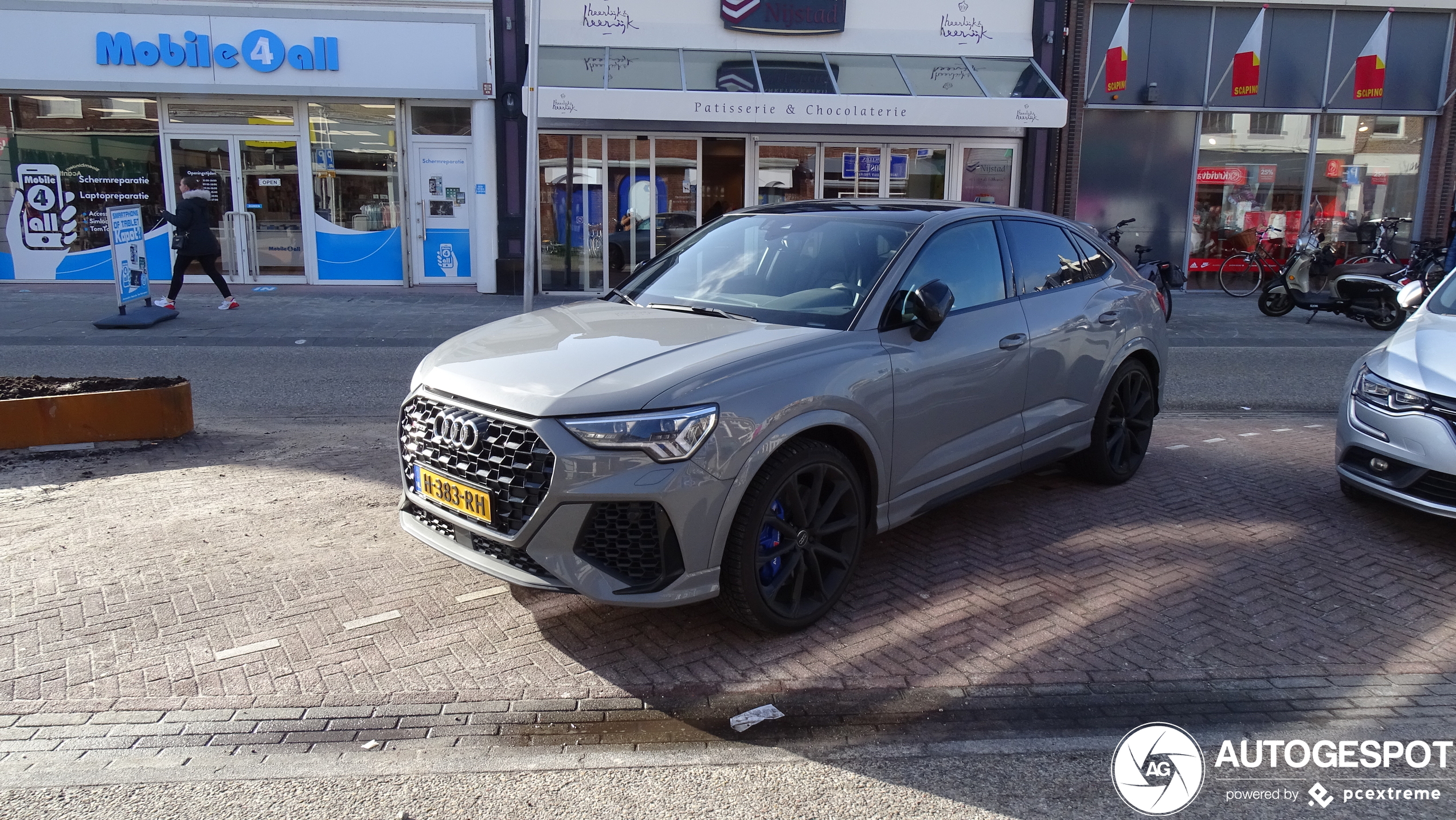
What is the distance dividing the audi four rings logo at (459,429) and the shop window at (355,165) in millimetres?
14106

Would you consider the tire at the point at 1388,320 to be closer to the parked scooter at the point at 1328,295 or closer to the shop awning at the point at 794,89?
the parked scooter at the point at 1328,295

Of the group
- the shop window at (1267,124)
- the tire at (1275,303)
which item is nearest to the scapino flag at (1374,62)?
the shop window at (1267,124)

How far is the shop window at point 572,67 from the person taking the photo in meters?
15.6

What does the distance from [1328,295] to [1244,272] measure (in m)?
4.27

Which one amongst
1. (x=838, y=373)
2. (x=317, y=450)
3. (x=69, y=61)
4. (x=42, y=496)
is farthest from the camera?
(x=69, y=61)

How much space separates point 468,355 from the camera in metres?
4.11

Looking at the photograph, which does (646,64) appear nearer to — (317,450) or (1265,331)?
(1265,331)

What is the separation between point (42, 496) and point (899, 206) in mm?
5064

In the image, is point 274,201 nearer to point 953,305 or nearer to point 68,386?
point 68,386

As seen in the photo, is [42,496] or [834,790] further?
[42,496]

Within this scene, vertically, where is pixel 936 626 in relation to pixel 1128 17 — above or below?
below

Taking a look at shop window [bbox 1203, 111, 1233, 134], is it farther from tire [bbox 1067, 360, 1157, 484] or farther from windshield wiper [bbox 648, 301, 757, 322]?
windshield wiper [bbox 648, 301, 757, 322]

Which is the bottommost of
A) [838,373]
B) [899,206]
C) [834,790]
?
[834,790]

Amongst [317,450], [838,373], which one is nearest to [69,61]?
[317,450]
